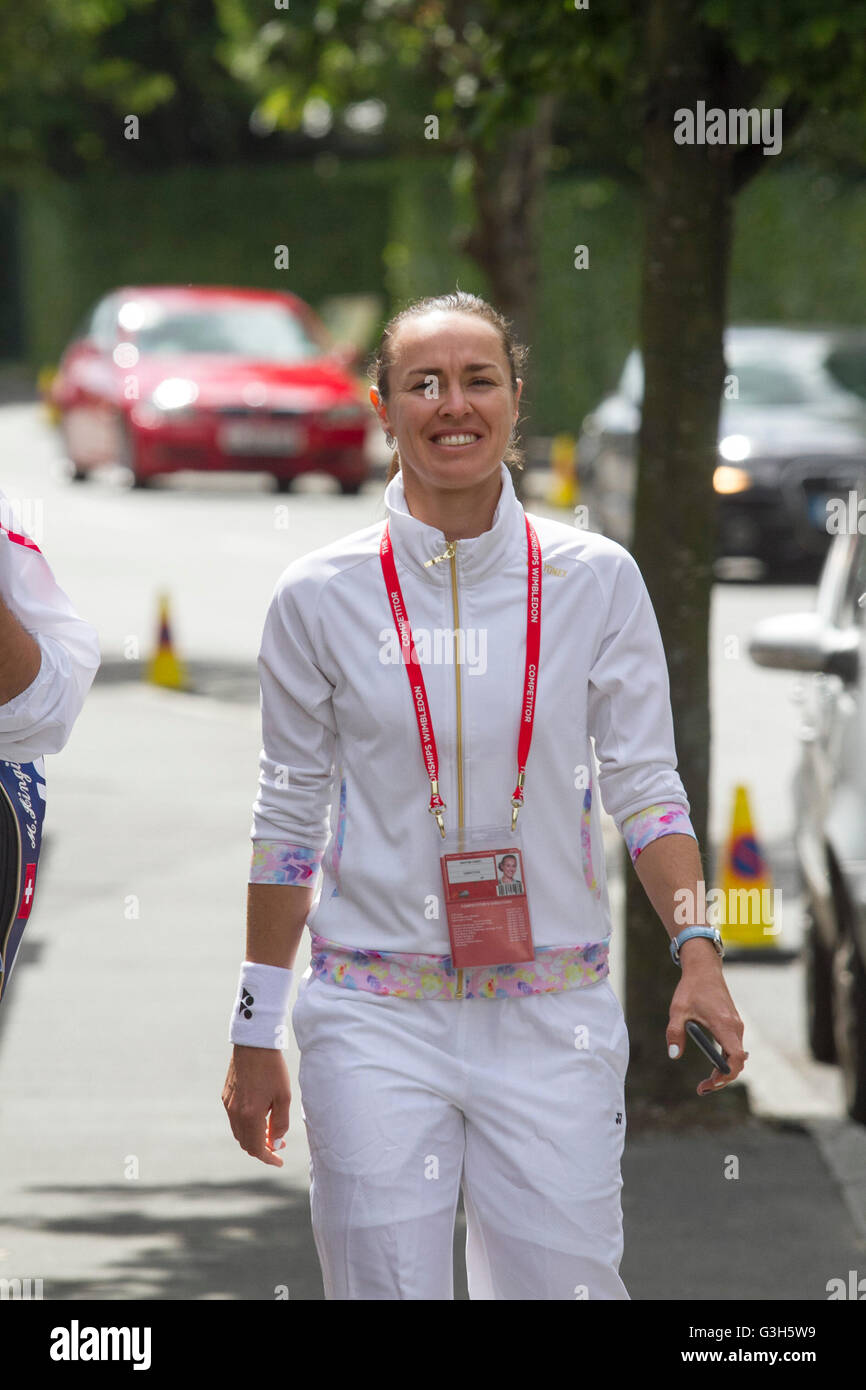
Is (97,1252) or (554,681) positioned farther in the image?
(97,1252)

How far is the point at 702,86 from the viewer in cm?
638

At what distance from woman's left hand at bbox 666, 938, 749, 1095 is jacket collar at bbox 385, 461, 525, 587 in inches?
24.0

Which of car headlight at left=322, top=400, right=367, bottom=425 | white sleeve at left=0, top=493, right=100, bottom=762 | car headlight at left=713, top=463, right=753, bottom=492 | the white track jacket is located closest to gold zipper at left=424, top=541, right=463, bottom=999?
the white track jacket

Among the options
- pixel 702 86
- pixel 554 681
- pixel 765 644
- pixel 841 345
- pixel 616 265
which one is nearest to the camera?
pixel 554 681

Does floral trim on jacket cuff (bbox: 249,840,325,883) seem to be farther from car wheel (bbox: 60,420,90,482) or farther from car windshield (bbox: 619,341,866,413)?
car wheel (bbox: 60,420,90,482)

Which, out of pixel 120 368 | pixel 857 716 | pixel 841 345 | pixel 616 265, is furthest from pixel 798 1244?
pixel 616 265

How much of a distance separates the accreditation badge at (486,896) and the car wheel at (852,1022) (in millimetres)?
2916

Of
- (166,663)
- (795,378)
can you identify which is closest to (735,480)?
(795,378)

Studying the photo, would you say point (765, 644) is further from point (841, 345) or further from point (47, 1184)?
point (841, 345)

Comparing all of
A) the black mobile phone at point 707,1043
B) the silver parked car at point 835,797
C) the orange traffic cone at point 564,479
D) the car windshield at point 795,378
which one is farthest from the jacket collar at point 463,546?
the orange traffic cone at point 564,479

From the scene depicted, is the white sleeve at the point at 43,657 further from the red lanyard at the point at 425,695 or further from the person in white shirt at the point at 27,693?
the red lanyard at the point at 425,695

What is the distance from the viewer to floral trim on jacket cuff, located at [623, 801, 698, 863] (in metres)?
3.50

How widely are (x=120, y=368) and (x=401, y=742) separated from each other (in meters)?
20.1

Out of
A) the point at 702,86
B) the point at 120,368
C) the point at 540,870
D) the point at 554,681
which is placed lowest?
the point at 120,368
